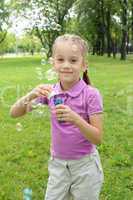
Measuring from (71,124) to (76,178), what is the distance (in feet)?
1.36

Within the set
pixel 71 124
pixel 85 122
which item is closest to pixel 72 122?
pixel 85 122

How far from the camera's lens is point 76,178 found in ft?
10.6

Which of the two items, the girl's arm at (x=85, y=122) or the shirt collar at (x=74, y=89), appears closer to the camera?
the girl's arm at (x=85, y=122)

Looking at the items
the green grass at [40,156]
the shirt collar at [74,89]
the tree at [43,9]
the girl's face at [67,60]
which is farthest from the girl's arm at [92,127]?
the tree at [43,9]

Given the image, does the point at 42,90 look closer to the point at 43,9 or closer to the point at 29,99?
the point at 29,99

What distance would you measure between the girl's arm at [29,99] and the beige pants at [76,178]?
42 cm

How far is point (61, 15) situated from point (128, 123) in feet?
134

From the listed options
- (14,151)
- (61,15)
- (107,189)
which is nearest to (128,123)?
(14,151)

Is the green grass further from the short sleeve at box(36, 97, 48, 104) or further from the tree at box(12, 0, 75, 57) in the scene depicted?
the tree at box(12, 0, 75, 57)

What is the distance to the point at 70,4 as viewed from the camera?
49.7 meters

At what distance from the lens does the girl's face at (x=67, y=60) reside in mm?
2971

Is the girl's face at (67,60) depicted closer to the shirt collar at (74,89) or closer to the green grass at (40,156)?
the shirt collar at (74,89)

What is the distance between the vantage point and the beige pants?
10.5ft

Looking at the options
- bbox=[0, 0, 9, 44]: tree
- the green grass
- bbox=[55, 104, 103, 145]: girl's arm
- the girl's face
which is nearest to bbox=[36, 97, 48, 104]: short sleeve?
the girl's face
